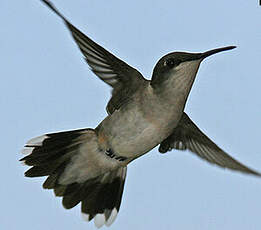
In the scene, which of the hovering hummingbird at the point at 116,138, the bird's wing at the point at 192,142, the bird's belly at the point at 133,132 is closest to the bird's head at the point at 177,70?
the hovering hummingbird at the point at 116,138

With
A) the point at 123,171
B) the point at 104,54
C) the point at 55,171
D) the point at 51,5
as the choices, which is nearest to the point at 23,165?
the point at 55,171

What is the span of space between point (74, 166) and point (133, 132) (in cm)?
34

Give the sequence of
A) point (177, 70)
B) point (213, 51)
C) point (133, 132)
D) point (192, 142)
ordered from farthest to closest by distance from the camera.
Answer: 1. point (192, 142)
2. point (133, 132)
3. point (177, 70)
4. point (213, 51)

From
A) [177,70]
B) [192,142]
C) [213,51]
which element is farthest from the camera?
[192,142]

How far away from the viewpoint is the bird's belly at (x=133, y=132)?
4.35ft

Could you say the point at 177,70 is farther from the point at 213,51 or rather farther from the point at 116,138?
the point at 116,138

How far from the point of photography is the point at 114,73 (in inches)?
55.1

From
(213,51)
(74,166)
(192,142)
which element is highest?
(213,51)

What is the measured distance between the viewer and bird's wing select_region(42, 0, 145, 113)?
1307 mm

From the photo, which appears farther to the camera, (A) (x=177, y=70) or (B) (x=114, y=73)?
(B) (x=114, y=73)

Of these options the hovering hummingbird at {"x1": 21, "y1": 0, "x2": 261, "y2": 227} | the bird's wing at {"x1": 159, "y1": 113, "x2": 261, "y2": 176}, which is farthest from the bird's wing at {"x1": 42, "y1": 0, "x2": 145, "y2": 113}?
the bird's wing at {"x1": 159, "y1": 113, "x2": 261, "y2": 176}

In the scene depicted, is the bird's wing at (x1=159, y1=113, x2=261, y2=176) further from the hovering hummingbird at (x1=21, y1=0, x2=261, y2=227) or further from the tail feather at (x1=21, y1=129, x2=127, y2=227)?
the tail feather at (x1=21, y1=129, x2=127, y2=227)

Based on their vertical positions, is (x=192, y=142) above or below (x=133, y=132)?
below

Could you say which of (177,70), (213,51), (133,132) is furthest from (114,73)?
(213,51)
